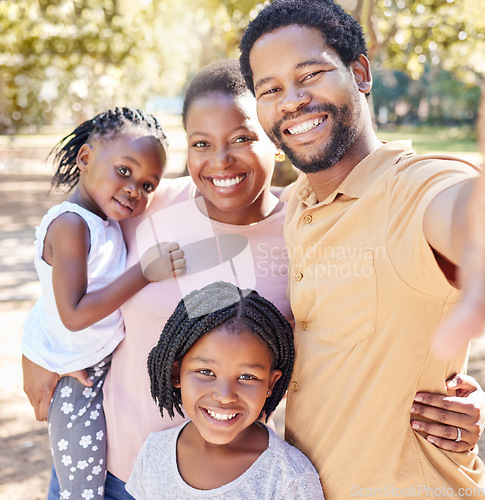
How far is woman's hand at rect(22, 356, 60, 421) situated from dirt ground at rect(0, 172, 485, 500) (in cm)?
138

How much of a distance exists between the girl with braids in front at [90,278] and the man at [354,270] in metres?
0.69

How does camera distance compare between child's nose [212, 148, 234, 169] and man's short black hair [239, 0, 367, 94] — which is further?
child's nose [212, 148, 234, 169]

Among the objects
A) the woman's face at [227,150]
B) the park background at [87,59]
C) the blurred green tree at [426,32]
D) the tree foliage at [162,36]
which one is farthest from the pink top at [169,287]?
the blurred green tree at [426,32]

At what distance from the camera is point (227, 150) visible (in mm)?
2223

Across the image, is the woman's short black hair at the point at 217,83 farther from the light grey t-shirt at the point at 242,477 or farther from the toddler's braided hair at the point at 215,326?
the light grey t-shirt at the point at 242,477

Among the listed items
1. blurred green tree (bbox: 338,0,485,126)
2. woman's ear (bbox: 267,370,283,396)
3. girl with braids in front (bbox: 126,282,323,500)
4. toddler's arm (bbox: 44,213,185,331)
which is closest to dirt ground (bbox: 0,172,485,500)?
toddler's arm (bbox: 44,213,185,331)

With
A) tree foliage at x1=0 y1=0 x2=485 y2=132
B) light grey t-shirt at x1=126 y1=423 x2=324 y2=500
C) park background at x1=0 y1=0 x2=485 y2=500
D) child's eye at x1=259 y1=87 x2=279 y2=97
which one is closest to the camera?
light grey t-shirt at x1=126 y1=423 x2=324 y2=500

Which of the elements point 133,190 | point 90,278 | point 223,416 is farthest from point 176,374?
point 133,190

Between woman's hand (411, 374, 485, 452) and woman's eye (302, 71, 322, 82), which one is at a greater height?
woman's eye (302, 71, 322, 82)

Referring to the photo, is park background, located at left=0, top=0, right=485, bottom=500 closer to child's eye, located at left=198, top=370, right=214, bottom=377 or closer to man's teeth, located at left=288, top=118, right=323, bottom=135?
man's teeth, located at left=288, top=118, right=323, bottom=135

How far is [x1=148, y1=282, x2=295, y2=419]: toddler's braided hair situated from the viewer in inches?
74.4

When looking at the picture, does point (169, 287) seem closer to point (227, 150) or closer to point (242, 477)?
point (227, 150)

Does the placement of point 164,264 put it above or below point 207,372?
above

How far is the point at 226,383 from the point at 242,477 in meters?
0.29
